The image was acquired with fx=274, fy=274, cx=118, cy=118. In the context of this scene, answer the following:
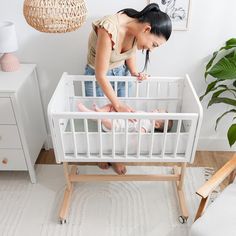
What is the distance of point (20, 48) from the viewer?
2.02 metres

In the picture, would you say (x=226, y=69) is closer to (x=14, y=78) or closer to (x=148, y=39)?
(x=148, y=39)

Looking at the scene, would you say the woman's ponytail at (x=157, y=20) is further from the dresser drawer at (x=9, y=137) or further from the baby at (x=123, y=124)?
the dresser drawer at (x=9, y=137)

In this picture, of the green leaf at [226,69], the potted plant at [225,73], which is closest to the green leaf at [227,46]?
the potted plant at [225,73]

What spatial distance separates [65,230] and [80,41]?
1.31 metres

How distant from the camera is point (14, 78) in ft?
6.13

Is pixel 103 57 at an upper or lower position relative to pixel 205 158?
upper

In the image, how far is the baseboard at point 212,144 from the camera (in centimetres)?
244

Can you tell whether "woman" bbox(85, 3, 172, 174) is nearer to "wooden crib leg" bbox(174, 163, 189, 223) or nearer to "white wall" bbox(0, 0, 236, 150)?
"white wall" bbox(0, 0, 236, 150)

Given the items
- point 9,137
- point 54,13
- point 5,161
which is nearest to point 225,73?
point 54,13

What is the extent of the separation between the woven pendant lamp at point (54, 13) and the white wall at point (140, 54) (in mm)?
680

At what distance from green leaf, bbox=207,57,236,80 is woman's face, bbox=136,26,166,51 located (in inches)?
19.4

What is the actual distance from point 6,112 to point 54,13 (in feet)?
2.83

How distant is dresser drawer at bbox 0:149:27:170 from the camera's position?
1961 mm

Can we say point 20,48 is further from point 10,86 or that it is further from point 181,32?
point 181,32
